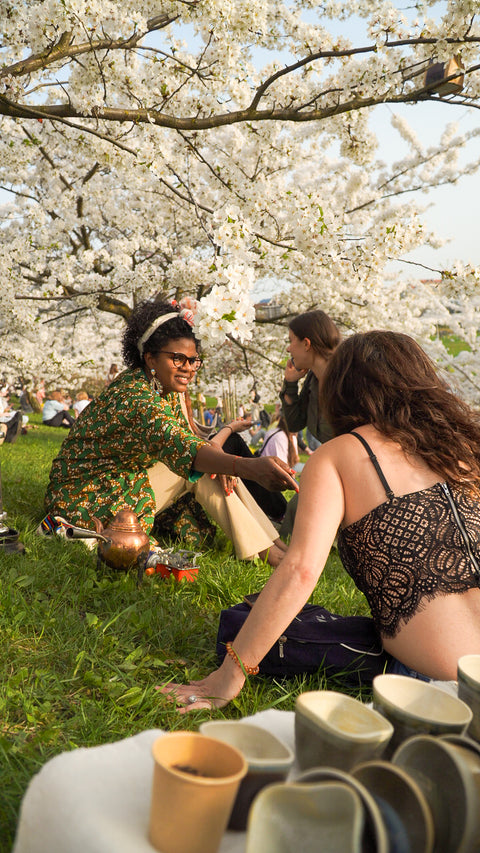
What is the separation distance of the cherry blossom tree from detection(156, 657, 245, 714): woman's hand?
64.8 inches

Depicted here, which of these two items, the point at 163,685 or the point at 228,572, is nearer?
the point at 163,685

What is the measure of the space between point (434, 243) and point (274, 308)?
13.8ft

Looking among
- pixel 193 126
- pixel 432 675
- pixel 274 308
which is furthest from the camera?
pixel 274 308

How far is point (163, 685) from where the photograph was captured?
2410 mm

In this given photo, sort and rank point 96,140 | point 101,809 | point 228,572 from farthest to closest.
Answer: point 96,140
point 228,572
point 101,809

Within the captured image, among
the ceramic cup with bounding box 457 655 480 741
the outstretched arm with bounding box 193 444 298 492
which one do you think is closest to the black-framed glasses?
the outstretched arm with bounding box 193 444 298 492

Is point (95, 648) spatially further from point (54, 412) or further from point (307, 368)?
point (54, 412)

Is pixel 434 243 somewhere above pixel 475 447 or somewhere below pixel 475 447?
above

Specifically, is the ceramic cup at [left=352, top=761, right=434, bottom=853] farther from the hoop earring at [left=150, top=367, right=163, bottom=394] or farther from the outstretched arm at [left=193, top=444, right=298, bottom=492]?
the hoop earring at [left=150, top=367, right=163, bottom=394]

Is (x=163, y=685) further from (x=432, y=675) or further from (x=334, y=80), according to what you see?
(x=334, y=80)

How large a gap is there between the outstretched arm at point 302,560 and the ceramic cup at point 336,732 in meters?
0.61

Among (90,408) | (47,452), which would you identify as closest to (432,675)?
(90,408)

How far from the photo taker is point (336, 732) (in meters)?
1.13

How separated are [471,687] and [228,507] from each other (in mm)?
2864
